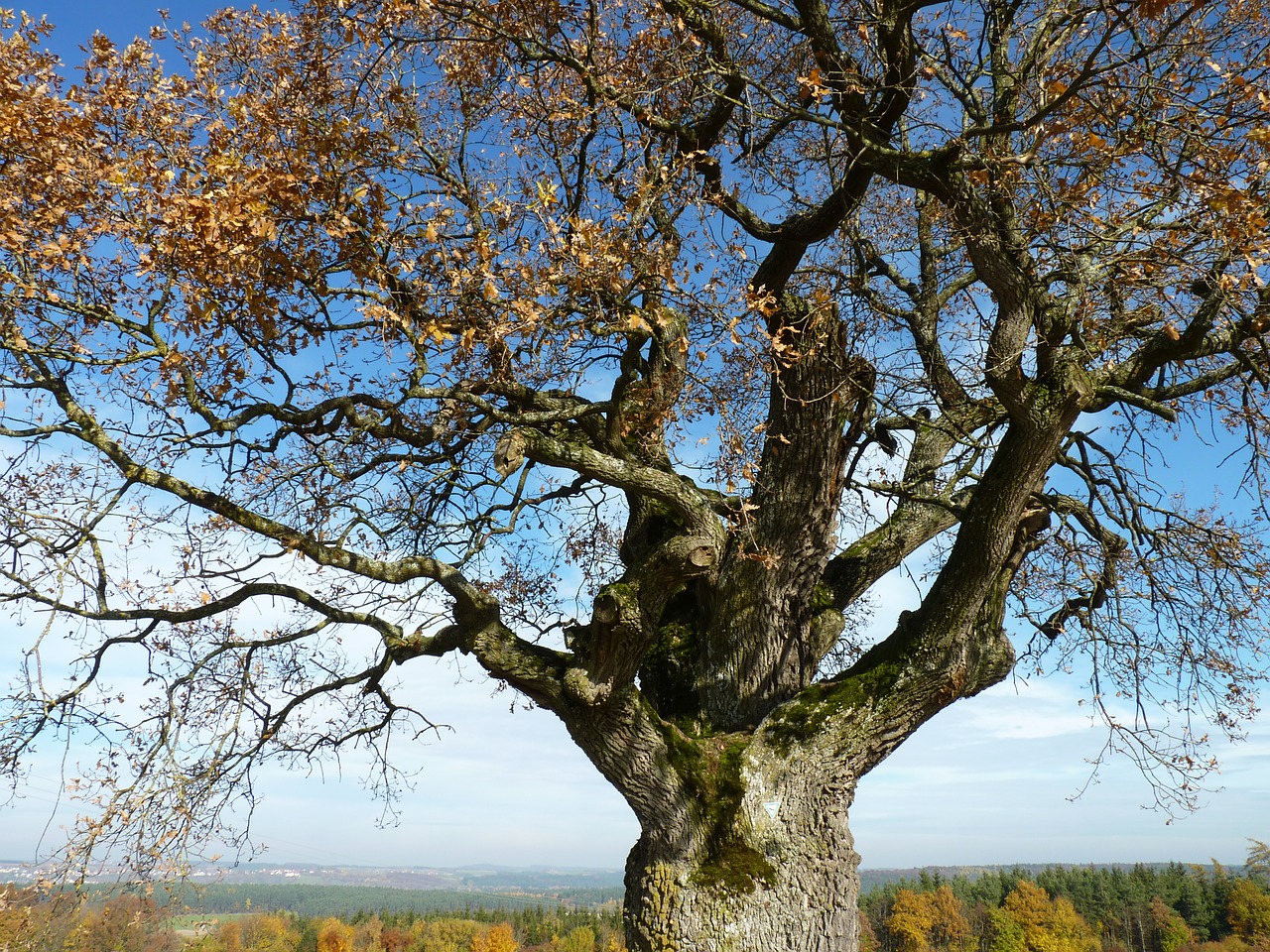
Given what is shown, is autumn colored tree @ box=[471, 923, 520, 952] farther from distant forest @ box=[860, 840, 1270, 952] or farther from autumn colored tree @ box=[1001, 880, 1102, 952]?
autumn colored tree @ box=[1001, 880, 1102, 952]

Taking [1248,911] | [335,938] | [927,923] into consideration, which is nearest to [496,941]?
[335,938]

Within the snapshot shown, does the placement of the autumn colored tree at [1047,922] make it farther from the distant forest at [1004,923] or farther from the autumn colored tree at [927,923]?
the autumn colored tree at [927,923]

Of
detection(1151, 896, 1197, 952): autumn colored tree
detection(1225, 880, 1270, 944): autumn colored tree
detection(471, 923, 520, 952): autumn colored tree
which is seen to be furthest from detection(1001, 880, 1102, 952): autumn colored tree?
detection(471, 923, 520, 952): autumn colored tree

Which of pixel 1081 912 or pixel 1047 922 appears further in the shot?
pixel 1081 912

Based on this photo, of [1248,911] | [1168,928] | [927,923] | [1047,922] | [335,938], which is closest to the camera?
[1248,911]

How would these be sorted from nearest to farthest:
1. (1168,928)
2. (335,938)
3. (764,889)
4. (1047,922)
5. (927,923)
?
(764,889)
(1168,928)
(1047,922)
(927,923)
(335,938)

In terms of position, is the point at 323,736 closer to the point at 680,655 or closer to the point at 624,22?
the point at 680,655

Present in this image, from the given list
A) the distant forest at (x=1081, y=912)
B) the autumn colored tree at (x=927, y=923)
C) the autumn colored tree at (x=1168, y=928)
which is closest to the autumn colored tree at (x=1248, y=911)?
the distant forest at (x=1081, y=912)

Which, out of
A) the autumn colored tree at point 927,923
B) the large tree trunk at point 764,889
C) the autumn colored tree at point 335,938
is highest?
the large tree trunk at point 764,889

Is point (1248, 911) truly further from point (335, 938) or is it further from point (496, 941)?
point (335, 938)

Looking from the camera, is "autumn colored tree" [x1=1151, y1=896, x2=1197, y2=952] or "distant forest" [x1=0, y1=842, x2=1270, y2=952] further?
"distant forest" [x1=0, y1=842, x2=1270, y2=952]

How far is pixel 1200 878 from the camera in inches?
2660

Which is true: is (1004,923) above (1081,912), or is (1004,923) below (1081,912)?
below

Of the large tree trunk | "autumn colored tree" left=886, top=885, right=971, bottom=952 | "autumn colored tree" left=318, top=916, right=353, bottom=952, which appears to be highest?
the large tree trunk
